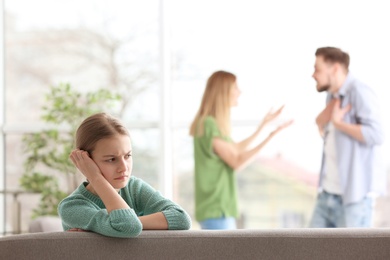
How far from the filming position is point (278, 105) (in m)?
6.35

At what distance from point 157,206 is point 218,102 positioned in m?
2.69

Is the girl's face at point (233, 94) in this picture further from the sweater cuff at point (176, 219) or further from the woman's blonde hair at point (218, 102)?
the sweater cuff at point (176, 219)

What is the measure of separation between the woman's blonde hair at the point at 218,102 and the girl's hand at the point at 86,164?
2742 millimetres

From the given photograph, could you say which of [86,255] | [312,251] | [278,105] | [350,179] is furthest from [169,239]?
[278,105]

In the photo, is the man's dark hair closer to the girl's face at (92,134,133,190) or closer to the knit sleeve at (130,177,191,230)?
the knit sleeve at (130,177,191,230)

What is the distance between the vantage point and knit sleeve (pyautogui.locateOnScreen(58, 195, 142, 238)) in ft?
7.57

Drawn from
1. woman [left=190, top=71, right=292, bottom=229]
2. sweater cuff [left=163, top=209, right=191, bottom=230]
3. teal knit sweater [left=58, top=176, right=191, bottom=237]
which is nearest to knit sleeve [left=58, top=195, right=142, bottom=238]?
teal knit sweater [left=58, top=176, right=191, bottom=237]

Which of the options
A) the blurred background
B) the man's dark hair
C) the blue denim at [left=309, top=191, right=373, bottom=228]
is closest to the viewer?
the blue denim at [left=309, top=191, right=373, bottom=228]

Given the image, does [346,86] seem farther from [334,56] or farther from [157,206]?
[157,206]

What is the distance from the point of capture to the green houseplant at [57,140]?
6.41 meters

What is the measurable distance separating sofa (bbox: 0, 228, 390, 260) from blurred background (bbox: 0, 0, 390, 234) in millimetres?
3980

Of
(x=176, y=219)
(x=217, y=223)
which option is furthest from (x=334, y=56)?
(x=176, y=219)

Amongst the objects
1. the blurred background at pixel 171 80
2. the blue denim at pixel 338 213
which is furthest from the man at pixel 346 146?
the blurred background at pixel 171 80

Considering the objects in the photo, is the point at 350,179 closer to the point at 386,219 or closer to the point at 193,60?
the point at 386,219
